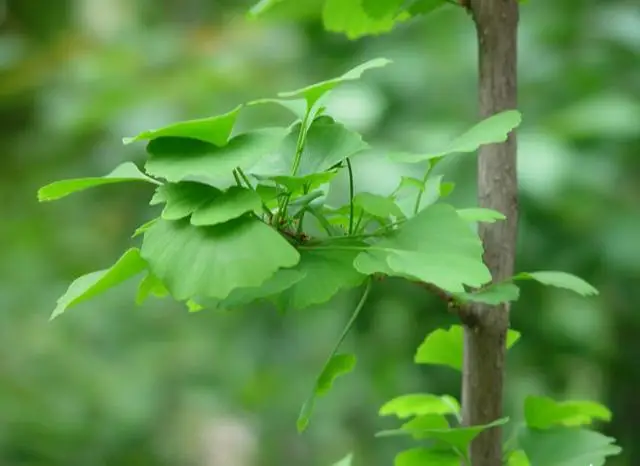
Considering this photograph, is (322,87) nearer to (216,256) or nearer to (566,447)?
(216,256)

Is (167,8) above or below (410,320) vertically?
above

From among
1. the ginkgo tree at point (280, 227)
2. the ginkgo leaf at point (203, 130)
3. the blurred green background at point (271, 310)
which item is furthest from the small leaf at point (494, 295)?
the blurred green background at point (271, 310)

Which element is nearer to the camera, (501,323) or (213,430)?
(501,323)

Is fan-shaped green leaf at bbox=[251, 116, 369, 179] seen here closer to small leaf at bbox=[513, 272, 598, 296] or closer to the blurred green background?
small leaf at bbox=[513, 272, 598, 296]

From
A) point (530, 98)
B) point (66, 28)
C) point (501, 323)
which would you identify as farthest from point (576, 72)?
point (66, 28)

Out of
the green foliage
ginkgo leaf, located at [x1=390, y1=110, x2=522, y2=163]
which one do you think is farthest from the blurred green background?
ginkgo leaf, located at [x1=390, y1=110, x2=522, y2=163]

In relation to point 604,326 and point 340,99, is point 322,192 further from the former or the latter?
point 604,326

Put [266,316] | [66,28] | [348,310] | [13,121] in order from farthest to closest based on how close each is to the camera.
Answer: [66,28]
[13,121]
[266,316]
[348,310]
